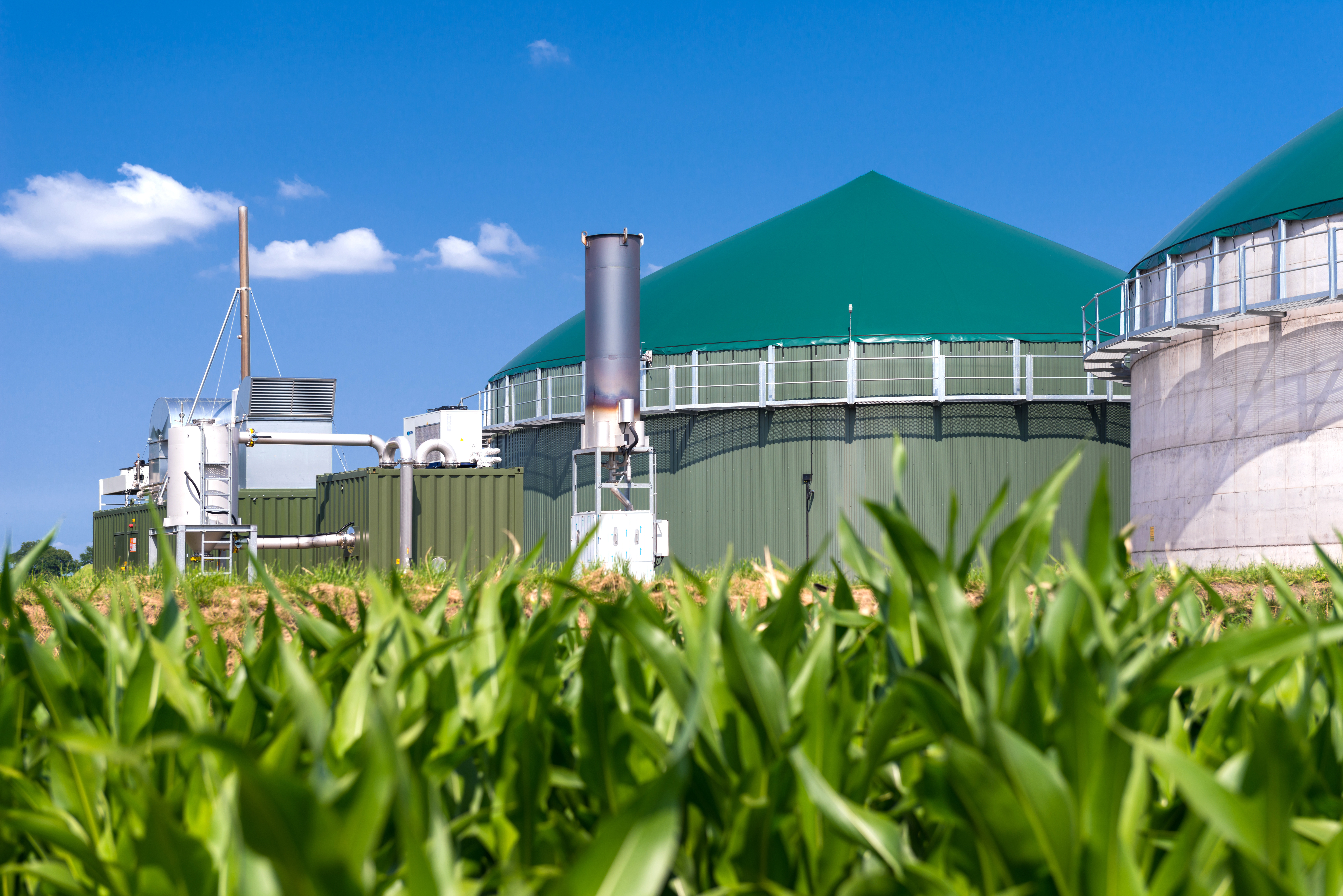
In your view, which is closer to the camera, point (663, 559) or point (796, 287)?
point (663, 559)

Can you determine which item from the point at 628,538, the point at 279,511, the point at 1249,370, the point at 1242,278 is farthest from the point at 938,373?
the point at 279,511

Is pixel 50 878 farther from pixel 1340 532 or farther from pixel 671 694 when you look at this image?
pixel 1340 532

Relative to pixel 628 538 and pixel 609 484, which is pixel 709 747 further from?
pixel 609 484

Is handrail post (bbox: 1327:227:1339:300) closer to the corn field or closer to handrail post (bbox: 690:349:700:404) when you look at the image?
handrail post (bbox: 690:349:700:404)

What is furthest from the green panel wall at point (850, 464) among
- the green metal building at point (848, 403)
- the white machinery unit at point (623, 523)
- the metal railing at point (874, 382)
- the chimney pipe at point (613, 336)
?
the chimney pipe at point (613, 336)

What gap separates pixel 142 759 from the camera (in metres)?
1.79

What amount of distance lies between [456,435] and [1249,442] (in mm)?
17465

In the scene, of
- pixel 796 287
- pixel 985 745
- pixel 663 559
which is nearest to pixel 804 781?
pixel 985 745

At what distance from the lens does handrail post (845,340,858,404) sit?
31.6 meters

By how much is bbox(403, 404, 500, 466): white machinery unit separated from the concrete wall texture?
15.3m

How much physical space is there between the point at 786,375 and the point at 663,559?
9.30m

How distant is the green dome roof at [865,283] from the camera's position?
109ft

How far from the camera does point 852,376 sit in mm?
31734

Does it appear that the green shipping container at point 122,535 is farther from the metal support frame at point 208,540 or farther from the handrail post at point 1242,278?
the handrail post at point 1242,278
